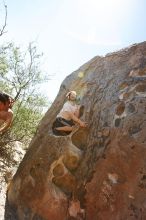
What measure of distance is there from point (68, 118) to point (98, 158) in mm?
2480

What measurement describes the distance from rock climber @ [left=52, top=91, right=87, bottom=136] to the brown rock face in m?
0.27

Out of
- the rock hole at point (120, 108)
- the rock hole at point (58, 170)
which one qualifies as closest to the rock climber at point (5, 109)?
the rock hole at point (58, 170)

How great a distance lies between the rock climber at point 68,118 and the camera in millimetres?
11102

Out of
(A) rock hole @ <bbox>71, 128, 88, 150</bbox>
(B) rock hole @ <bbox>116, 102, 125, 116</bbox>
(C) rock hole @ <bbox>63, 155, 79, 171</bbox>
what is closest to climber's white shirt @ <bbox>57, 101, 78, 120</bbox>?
(A) rock hole @ <bbox>71, 128, 88, 150</bbox>

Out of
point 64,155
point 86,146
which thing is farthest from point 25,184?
point 86,146

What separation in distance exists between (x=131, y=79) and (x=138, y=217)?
14.5 feet

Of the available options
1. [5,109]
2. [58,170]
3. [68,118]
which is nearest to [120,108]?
[68,118]

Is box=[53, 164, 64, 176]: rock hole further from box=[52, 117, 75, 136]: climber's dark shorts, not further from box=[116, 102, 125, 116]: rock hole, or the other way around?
box=[116, 102, 125, 116]: rock hole

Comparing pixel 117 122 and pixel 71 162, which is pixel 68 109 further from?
pixel 117 122

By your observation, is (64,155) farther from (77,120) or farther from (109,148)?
(109,148)

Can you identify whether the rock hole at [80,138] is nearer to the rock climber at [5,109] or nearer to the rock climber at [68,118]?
the rock climber at [68,118]

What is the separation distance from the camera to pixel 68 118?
37.4ft

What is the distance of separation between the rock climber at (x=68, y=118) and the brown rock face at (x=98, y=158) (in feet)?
0.87

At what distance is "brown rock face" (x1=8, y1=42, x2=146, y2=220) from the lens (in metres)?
8.52
